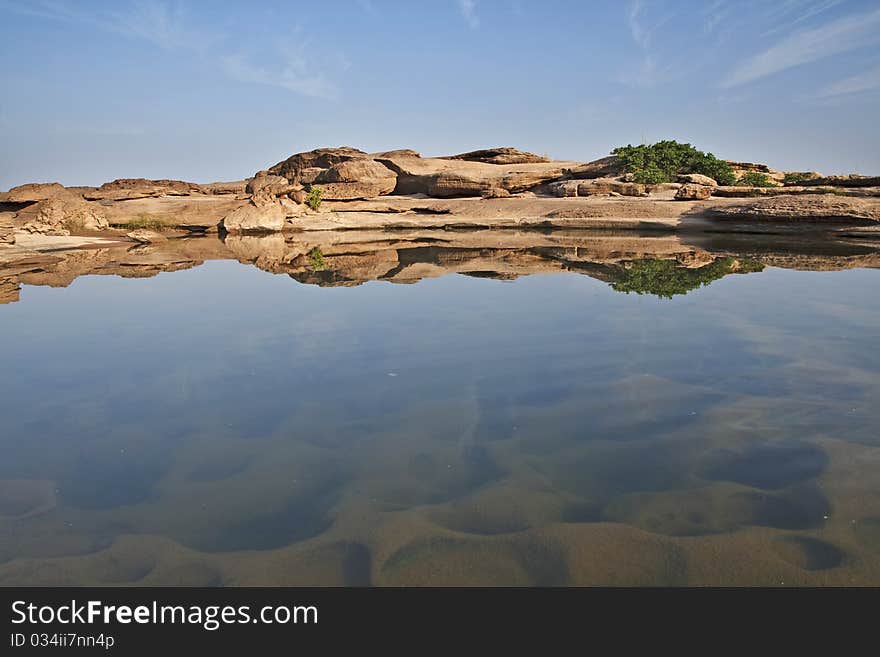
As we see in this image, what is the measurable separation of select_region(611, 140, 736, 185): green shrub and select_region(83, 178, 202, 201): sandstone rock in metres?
23.0

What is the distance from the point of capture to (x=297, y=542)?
2.46m

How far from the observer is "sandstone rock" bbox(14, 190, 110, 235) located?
60.1ft

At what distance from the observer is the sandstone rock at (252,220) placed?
22.7 meters

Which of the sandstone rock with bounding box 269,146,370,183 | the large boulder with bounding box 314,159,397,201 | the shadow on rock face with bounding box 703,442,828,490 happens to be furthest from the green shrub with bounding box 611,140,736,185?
the shadow on rock face with bounding box 703,442,828,490

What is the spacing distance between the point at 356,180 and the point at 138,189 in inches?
485

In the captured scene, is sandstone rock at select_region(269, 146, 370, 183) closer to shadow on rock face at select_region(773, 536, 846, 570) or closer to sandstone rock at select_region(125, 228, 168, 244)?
sandstone rock at select_region(125, 228, 168, 244)

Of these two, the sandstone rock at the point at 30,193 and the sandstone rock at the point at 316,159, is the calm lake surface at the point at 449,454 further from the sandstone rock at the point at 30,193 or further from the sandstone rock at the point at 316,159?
the sandstone rock at the point at 316,159

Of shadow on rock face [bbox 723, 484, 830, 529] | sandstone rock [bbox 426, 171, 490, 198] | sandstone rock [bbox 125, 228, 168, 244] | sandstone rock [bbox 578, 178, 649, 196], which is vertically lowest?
shadow on rock face [bbox 723, 484, 830, 529]

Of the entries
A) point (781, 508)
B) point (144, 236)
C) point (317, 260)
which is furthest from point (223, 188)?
point (781, 508)

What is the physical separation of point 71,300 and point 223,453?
6.83 m

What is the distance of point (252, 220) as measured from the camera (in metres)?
22.7
